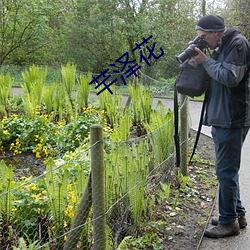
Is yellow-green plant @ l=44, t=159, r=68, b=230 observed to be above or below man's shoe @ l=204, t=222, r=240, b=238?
above

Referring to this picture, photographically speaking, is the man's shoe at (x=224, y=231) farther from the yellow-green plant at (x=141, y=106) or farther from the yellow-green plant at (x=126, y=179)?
the yellow-green plant at (x=141, y=106)

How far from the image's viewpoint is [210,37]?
3.07 meters

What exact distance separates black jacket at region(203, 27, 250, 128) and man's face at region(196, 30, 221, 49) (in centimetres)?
6

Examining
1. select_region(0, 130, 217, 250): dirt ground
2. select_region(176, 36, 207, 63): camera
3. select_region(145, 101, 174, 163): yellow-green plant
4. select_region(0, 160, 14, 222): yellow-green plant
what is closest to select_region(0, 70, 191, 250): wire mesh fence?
select_region(0, 160, 14, 222): yellow-green plant

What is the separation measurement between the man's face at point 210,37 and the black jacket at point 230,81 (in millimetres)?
63

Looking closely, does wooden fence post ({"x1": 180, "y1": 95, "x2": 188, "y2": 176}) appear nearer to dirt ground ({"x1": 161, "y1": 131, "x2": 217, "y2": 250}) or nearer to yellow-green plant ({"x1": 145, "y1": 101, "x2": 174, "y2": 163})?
yellow-green plant ({"x1": 145, "y1": 101, "x2": 174, "y2": 163})

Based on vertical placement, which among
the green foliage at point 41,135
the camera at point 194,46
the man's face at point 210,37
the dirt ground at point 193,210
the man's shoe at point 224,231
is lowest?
the dirt ground at point 193,210

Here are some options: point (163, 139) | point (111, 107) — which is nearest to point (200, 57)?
point (163, 139)

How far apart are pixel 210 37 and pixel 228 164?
1.01 metres

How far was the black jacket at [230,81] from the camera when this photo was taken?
2865 millimetres

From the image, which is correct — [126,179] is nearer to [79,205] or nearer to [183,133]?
[79,205]

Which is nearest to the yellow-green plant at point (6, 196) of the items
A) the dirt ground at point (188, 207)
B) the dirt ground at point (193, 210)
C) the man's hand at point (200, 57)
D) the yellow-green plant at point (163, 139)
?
the dirt ground at point (188, 207)

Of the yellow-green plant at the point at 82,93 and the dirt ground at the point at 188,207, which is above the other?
the yellow-green plant at the point at 82,93

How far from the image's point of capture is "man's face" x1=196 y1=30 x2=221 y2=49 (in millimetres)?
3052
